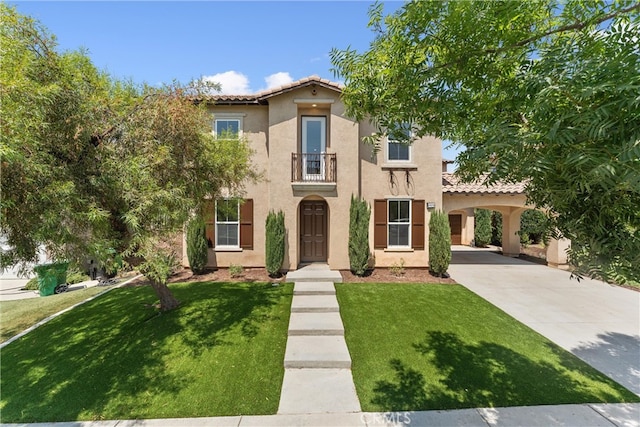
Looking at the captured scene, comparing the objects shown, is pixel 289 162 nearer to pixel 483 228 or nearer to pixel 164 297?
pixel 164 297

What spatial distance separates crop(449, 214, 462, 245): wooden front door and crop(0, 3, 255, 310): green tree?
72.2 feet

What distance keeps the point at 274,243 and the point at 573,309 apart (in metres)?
9.73

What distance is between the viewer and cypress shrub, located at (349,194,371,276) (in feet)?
34.3

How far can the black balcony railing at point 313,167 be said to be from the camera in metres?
10.8

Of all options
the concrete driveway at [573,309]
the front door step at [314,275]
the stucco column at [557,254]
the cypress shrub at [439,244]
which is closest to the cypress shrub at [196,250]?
the front door step at [314,275]

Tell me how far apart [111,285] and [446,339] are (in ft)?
37.9

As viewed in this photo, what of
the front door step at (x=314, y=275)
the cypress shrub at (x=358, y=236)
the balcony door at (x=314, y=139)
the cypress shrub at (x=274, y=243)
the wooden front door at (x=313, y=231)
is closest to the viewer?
the front door step at (x=314, y=275)

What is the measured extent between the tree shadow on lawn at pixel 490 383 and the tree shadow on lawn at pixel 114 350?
11.3 feet

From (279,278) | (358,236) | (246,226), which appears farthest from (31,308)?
A: (358,236)

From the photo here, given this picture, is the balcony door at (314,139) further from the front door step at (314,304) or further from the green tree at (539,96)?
the green tree at (539,96)

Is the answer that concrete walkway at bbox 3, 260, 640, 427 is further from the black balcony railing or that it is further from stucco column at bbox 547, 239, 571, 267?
the black balcony railing

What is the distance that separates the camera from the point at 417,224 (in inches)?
444

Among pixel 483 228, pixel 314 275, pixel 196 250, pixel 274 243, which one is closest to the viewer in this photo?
pixel 314 275

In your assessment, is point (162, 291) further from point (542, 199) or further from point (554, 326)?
point (554, 326)
